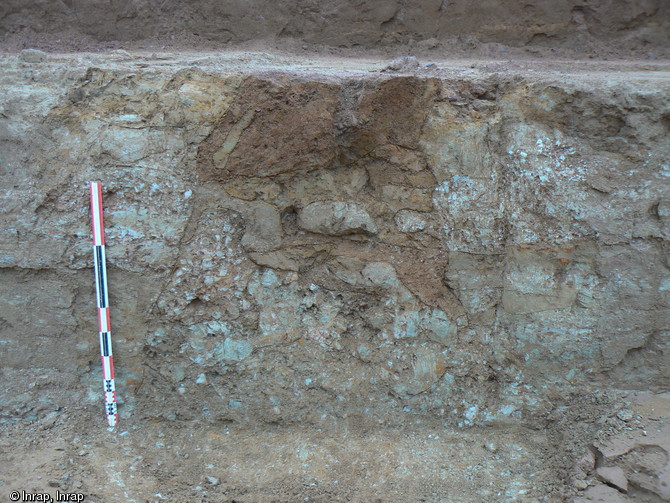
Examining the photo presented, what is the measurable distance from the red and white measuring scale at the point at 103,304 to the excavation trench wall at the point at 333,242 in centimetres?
5

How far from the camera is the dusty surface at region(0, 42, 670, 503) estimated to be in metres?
2.71


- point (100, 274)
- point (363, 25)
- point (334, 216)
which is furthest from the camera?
point (363, 25)

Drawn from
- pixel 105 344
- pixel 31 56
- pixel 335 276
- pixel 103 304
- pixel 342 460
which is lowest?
pixel 342 460

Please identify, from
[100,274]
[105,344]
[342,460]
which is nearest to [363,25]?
[100,274]

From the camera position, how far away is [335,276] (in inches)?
114

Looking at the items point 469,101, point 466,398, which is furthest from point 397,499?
point 469,101

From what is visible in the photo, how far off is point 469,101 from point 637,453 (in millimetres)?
→ 1783

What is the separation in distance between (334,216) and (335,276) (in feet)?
1.00

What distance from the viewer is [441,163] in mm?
2814

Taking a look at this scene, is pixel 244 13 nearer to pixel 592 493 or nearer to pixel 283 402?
pixel 283 402

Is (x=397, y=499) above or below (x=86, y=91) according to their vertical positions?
below

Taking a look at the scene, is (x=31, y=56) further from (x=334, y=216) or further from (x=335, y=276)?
(x=335, y=276)

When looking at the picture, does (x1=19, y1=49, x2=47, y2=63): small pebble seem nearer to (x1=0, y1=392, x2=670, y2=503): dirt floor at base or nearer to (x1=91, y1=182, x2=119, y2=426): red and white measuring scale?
(x1=91, y1=182, x2=119, y2=426): red and white measuring scale

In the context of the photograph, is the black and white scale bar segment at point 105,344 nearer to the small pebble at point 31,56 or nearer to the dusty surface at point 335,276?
the dusty surface at point 335,276
